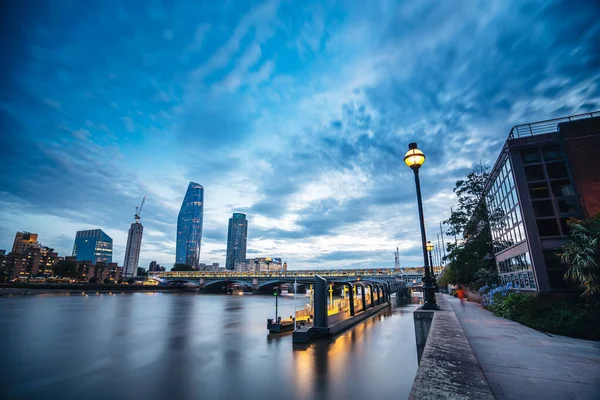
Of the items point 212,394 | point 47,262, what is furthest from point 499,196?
point 47,262

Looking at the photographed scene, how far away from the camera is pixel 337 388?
1176 centimetres

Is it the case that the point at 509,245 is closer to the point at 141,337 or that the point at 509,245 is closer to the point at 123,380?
the point at 123,380

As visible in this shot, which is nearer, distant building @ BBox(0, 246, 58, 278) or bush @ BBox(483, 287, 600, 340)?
bush @ BBox(483, 287, 600, 340)

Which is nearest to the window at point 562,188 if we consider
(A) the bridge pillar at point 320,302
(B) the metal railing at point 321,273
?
(A) the bridge pillar at point 320,302

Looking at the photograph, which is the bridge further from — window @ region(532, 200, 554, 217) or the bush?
the bush

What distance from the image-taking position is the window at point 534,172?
58.4 feet

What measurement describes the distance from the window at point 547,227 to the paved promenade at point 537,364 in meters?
7.76

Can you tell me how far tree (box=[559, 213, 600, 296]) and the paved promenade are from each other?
2.60 m

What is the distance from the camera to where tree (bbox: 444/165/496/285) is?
2661 cm

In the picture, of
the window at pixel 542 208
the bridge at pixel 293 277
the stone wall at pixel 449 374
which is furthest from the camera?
the bridge at pixel 293 277

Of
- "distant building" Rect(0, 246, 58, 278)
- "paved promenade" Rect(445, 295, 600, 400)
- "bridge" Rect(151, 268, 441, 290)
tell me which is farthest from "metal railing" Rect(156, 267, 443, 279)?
"paved promenade" Rect(445, 295, 600, 400)

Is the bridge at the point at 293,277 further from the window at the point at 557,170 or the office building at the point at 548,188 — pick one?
the window at the point at 557,170

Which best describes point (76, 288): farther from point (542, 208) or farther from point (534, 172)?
point (534, 172)

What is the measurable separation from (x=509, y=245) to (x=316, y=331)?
50.7 feet
